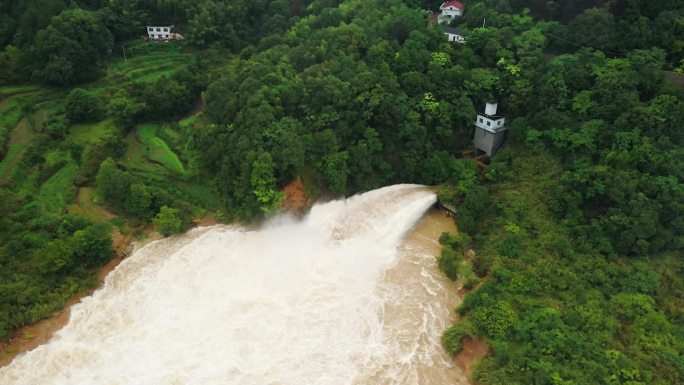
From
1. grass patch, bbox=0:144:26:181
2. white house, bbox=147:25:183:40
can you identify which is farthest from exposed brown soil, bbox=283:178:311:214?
white house, bbox=147:25:183:40

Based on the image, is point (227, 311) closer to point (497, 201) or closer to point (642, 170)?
point (497, 201)

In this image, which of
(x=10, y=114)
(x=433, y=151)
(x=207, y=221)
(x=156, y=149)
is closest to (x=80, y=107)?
(x=10, y=114)

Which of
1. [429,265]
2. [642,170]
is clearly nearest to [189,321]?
[429,265]

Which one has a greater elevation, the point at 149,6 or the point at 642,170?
the point at 149,6

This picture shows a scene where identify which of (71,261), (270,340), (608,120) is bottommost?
(270,340)

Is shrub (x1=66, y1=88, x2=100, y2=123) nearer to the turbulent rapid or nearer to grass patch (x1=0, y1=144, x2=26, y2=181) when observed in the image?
grass patch (x1=0, y1=144, x2=26, y2=181)

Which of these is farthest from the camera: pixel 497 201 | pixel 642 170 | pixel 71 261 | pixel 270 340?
pixel 497 201

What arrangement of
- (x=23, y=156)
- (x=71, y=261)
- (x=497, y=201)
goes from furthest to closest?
1. (x=23, y=156)
2. (x=497, y=201)
3. (x=71, y=261)
